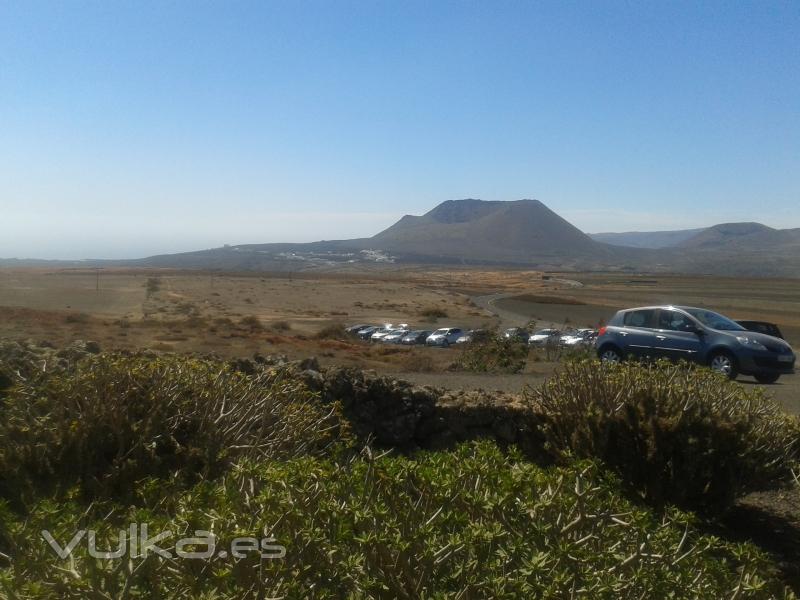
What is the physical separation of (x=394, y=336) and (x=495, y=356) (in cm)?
2222

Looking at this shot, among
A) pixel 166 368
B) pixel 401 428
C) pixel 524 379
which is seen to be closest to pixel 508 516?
pixel 166 368

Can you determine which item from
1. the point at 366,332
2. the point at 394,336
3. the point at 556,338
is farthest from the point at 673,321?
the point at 366,332

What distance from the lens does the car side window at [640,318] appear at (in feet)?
52.0

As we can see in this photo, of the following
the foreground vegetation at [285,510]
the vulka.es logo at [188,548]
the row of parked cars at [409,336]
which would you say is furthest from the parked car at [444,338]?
the vulka.es logo at [188,548]

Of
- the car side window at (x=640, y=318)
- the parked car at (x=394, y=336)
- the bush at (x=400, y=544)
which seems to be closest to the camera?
the bush at (x=400, y=544)

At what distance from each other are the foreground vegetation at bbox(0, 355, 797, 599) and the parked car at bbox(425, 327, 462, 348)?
33.0m

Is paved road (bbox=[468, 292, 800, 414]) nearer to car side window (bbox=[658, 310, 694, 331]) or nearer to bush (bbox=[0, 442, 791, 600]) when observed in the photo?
car side window (bbox=[658, 310, 694, 331])

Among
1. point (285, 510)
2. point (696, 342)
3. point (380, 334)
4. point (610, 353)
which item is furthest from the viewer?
point (380, 334)

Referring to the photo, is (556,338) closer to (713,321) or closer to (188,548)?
(713,321)

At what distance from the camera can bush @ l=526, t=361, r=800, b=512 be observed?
5.37 metres

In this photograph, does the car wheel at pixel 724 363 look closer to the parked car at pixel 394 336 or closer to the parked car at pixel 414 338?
the parked car at pixel 414 338

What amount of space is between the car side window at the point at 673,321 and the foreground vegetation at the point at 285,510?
11758 millimetres

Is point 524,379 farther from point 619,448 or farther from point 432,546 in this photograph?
point 432,546

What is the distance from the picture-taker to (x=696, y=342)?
15.2 meters
